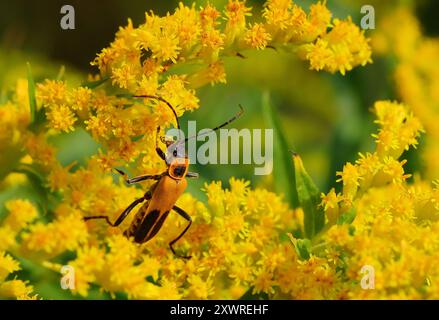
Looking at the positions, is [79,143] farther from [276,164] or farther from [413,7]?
[413,7]

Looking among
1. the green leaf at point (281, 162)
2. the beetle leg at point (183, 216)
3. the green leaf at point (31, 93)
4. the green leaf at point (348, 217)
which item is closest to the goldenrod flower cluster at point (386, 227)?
the green leaf at point (348, 217)

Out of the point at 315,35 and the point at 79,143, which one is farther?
the point at 79,143

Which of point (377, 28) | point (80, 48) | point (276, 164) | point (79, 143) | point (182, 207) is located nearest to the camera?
point (182, 207)

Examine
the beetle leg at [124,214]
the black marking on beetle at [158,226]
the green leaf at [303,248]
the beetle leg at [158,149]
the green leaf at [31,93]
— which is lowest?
the green leaf at [303,248]

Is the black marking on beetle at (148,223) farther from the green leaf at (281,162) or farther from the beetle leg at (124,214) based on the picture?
the green leaf at (281,162)

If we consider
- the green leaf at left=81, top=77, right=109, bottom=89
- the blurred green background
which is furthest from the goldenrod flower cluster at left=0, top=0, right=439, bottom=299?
the blurred green background

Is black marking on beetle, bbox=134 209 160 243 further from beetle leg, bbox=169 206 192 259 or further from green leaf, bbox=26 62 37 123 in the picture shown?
green leaf, bbox=26 62 37 123

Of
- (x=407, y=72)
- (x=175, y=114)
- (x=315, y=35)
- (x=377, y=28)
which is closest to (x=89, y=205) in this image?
(x=175, y=114)
